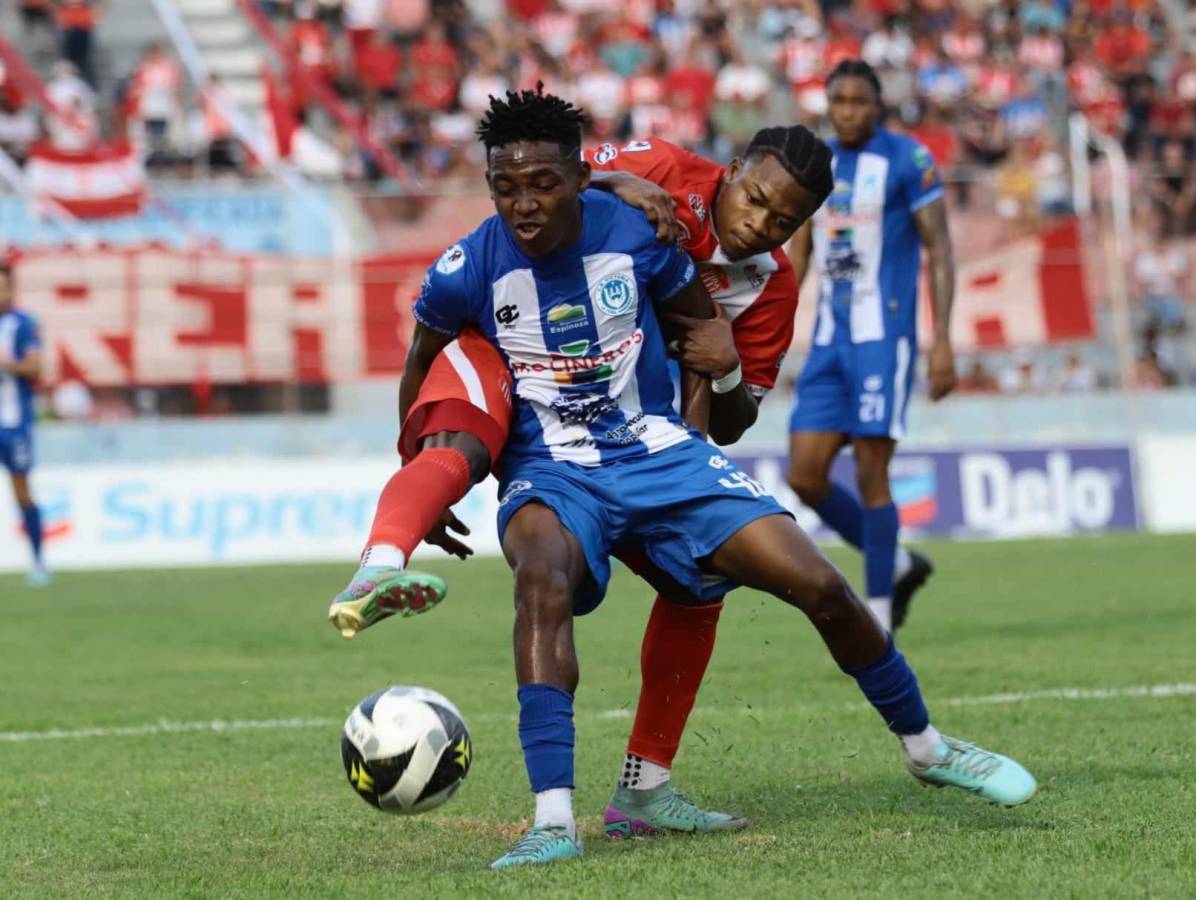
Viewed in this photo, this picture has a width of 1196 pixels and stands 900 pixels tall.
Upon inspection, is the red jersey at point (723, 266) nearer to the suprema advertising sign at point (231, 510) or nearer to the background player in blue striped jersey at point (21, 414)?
the background player in blue striped jersey at point (21, 414)

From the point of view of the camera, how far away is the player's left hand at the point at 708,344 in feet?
17.6

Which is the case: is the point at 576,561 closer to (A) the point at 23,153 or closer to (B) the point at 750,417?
(B) the point at 750,417

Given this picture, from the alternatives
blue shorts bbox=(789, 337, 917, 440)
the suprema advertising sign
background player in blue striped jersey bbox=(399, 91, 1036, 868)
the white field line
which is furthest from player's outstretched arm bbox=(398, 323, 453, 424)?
the suprema advertising sign

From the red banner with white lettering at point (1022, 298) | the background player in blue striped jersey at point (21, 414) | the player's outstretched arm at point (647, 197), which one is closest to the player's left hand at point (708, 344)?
the player's outstretched arm at point (647, 197)

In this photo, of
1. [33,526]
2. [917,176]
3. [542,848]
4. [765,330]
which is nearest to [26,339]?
[33,526]

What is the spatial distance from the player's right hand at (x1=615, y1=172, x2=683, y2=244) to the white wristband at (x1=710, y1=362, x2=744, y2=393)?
408 mm

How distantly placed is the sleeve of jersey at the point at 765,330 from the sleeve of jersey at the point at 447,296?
961 millimetres

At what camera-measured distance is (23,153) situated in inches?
849

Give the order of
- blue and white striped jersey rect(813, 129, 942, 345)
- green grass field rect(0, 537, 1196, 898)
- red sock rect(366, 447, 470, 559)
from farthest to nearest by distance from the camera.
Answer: blue and white striped jersey rect(813, 129, 942, 345), red sock rect(366, 447, 470, 559), green grass field rect(0, 537, 1196, 898)

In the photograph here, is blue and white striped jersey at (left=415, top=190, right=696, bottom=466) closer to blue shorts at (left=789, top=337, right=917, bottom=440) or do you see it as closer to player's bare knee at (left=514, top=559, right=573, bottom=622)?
player's bare knee at (left=514, top=559, right=573, bottom=622)

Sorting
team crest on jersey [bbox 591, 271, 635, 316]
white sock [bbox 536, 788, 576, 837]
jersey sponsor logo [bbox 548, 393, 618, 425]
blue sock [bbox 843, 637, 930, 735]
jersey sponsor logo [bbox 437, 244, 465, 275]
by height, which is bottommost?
white sock [bbox 536, 788, 576, 837]

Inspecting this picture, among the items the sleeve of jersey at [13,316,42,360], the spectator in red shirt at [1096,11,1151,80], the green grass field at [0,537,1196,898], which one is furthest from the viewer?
the spectator in red shirt at [1096,11,1151,80]

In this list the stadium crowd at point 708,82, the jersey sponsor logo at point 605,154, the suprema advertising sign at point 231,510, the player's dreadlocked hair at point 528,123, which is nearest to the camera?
the player's dreadlocked hair at point 528,123

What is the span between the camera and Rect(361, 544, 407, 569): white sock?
4609 millimetres
